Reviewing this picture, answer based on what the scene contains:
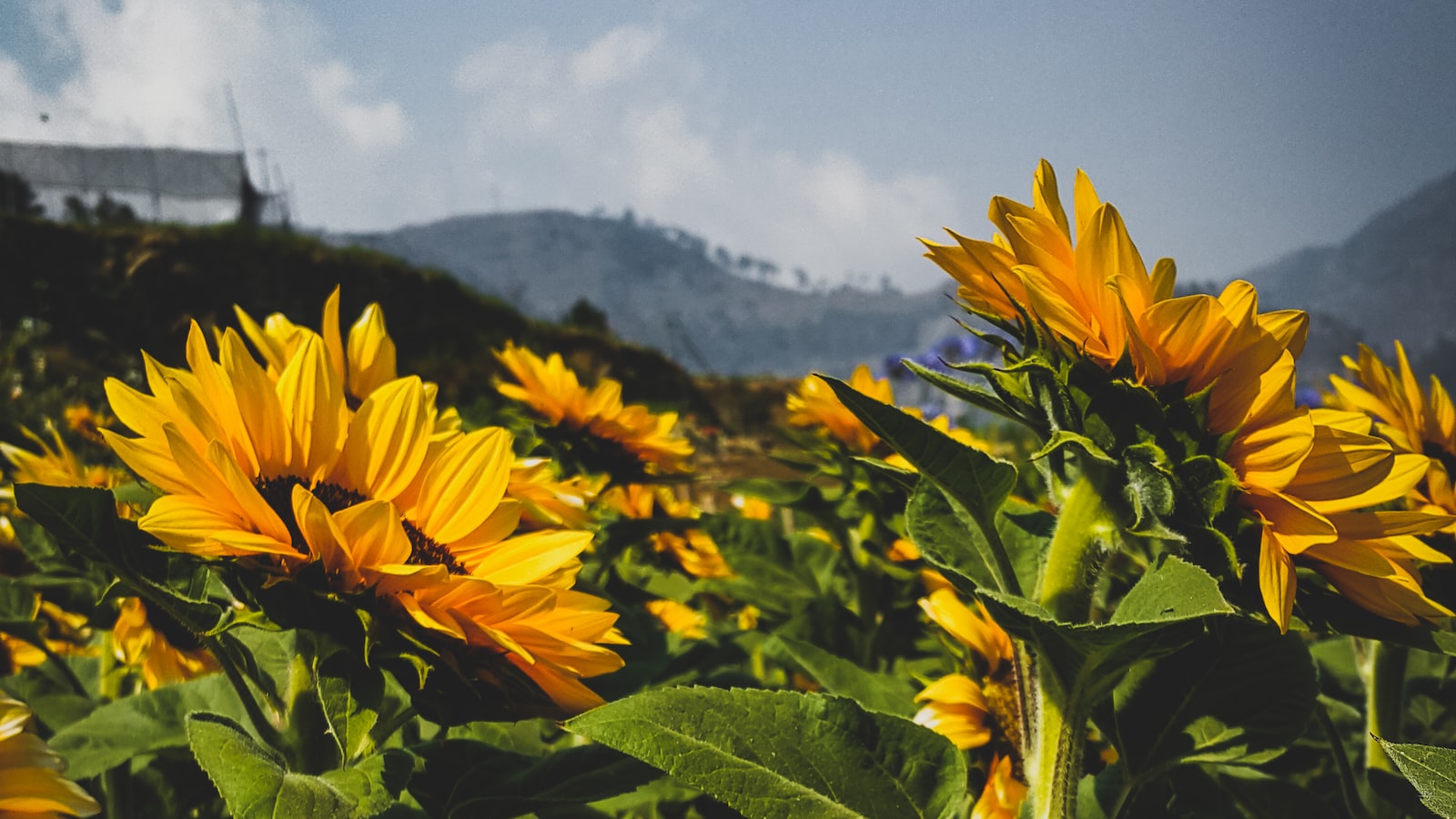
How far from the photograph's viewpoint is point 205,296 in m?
10.6

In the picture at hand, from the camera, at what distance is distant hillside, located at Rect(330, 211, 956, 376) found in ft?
532

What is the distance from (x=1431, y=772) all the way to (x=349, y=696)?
0.71 metres

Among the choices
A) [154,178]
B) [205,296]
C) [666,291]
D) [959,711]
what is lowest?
[959,711]

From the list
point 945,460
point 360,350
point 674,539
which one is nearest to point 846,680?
point 945,460

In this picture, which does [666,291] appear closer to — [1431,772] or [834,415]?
[834,415]

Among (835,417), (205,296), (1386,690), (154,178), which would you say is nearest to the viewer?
(1386,690)

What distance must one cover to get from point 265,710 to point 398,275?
13.1 meters

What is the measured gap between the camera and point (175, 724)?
0.85 meters

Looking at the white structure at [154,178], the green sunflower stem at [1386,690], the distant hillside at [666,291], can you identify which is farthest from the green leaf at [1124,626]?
the distant hillside at [666,291]

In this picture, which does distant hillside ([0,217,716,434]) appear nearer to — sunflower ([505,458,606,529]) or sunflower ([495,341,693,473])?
sunflower ([495,341,693,473])

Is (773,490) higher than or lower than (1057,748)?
higher

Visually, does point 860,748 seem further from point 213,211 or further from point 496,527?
point 213,211

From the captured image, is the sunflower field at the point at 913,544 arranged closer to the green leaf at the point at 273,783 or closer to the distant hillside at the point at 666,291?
the green leaf at the point at 273,783

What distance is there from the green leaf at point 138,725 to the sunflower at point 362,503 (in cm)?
33
